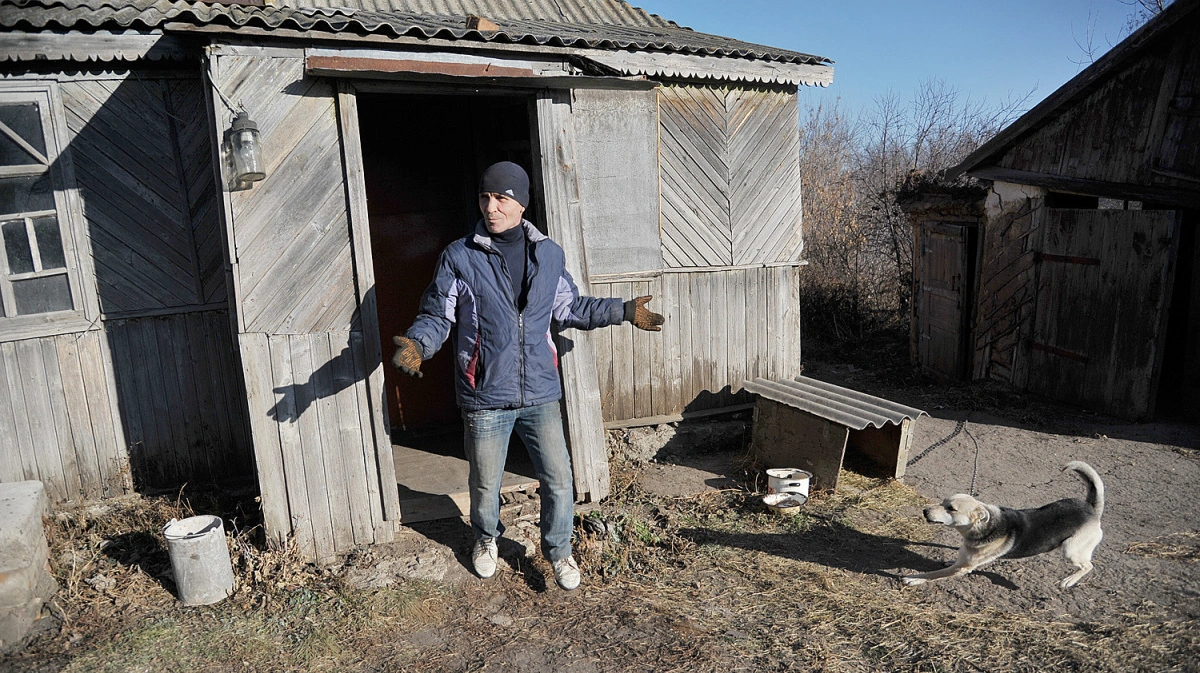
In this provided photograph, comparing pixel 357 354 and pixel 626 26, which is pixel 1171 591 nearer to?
pixel 357 354

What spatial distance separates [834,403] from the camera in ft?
20.0

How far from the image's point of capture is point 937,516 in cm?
405

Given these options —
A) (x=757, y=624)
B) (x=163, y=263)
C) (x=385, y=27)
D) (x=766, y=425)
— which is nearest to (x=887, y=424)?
(x=766, y=425)

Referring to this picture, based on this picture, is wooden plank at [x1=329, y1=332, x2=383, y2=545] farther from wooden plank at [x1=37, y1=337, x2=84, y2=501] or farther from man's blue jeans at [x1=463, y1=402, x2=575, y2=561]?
wooden plank at [x1=37, y1=337, x2=84, y2=501]

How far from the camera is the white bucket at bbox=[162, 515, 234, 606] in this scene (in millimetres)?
4121

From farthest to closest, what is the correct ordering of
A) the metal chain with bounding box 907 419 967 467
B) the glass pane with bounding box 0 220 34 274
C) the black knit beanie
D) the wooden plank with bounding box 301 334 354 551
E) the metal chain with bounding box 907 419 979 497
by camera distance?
the metal chain with bounding box 907 419 967 467, the metal chain with bounding box 907 419 979 497, the glass pane with bounding box 0 220 34 274, the wooden plank with bounding box 301 334 354 551, the black knit beanie

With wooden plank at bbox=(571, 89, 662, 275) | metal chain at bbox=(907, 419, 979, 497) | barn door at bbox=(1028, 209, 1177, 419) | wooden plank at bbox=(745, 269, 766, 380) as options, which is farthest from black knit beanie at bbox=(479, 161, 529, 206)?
barn door at bbox=(1028, 209, 1177, 419)

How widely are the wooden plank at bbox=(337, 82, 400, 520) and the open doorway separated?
1.36 metres

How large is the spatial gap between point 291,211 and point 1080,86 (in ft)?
26.3

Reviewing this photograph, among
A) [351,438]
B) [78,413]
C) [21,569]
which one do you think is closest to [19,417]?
[78,413]

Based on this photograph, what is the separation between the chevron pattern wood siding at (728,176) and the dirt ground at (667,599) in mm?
2295

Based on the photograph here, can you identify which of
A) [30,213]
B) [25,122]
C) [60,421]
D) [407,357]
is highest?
[25,122]

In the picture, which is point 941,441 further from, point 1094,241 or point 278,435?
point 278,435

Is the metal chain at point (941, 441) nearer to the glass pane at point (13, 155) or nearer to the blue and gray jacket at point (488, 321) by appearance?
the blue and gray jacket at point (488, 321)
